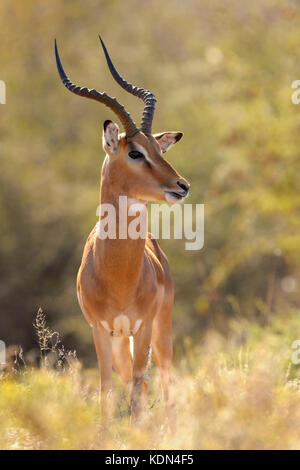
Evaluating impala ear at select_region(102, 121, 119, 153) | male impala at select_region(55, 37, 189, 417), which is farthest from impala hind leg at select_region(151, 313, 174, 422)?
impala ear at select_region(102, 121, 119, 153)

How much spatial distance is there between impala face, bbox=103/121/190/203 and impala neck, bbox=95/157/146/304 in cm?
7

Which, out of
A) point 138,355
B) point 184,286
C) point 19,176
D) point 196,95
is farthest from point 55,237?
point 138,355

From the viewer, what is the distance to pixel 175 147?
21.5 m

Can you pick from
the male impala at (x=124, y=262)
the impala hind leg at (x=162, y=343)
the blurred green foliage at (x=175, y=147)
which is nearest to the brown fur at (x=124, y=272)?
the male impala at (x=124, y=262)

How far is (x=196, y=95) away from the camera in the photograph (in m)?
21.5

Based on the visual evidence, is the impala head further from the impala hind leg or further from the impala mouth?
the impala hind leg

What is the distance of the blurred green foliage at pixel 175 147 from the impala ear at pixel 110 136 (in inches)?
355

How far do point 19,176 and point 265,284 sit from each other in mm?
7557

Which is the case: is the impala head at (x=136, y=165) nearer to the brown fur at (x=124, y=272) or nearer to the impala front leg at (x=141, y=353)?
the brown fur at (x=124, y=272)

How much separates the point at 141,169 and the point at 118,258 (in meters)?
0.72

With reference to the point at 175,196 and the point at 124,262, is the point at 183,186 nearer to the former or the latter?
the point at 175,196

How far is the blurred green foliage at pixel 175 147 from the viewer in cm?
1622

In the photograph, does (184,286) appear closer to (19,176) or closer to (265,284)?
(265,284)

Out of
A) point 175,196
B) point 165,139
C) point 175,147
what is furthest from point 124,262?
point 175,147
